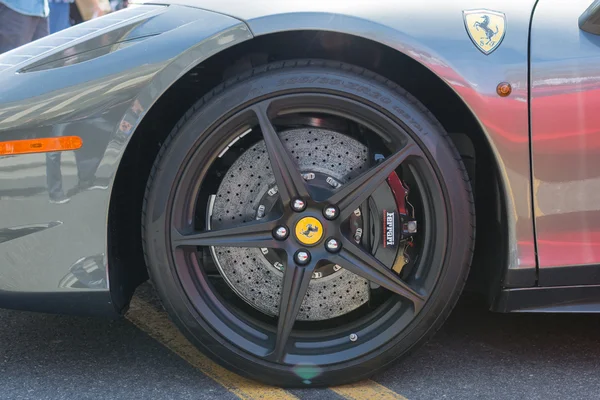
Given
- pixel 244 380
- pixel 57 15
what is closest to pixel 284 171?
pixel 244 380

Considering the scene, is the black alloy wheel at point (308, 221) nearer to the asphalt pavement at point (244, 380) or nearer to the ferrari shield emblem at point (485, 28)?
the asphalt pavement at point (244, 380)

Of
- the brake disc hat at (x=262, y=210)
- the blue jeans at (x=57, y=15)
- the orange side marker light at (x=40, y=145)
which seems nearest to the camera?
the orange side marker light at (x=40, y=145)

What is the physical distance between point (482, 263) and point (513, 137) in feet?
1.48

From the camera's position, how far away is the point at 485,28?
6.84 ft

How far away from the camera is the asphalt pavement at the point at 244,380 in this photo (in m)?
2.22

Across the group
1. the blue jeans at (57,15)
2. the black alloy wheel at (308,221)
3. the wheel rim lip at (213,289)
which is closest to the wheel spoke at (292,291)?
the black alloy wheel at (308,221)

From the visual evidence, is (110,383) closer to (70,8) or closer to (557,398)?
(557,398)

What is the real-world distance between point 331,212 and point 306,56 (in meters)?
0.47

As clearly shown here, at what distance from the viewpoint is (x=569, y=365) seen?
240 centimetres

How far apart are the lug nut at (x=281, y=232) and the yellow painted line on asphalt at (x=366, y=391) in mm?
483

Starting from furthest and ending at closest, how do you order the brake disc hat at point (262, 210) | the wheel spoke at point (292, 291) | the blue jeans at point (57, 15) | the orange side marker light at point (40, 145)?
1. the blue jeans at point (57, 15)
2. the brake disc hat at point (262, 210)
3. the wheel spoke at point (292, 291)
4. the orange side marker light at point (40, 145)

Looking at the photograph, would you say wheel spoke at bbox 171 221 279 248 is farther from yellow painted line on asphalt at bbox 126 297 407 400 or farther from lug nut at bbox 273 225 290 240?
yellow painted line on asphalt at bbox 126 297 407 400

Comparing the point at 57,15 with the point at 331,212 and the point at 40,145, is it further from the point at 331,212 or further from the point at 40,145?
the point at 331,212

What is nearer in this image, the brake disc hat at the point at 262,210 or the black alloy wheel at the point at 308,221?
the black alloy wheel at the point at 308,221
